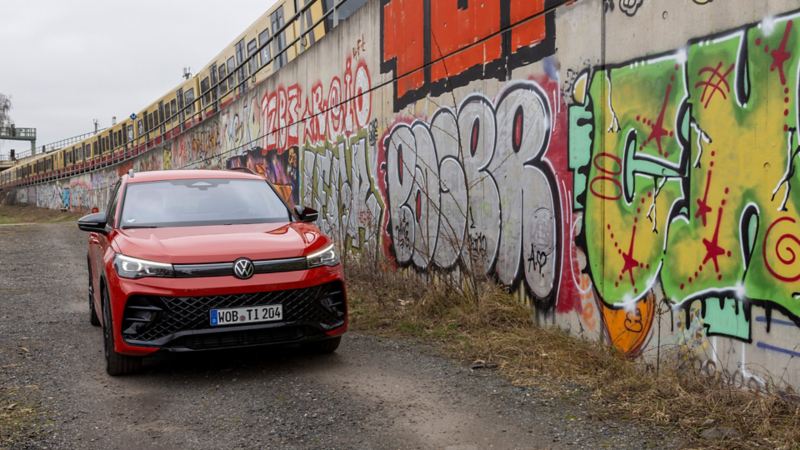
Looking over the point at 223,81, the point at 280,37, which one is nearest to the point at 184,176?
the point at 280,37

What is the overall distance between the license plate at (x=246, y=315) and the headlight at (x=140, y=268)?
1.43 feet

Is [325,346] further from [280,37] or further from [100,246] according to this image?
[280,37]

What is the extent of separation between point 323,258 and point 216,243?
2.63 ft

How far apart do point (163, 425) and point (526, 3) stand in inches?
181

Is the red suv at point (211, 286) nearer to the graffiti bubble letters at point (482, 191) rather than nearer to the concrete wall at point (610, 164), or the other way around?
the graffiti bubble letters at point (482, 191)

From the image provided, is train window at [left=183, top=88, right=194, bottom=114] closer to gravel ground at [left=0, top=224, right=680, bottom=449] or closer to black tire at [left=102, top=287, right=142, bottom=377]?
gravel ground at [left=0, top=224, right=680, bottom=449]

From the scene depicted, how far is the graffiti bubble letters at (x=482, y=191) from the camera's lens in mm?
6047

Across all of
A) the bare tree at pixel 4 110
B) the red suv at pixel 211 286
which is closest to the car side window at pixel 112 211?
the red suv at pixel 211 286

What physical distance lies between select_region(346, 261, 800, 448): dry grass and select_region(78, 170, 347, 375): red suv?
1.24m

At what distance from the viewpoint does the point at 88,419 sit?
426cm

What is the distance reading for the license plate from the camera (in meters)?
4.88

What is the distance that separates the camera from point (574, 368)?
4.96m

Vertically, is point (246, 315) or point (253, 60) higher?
point (253, 60)

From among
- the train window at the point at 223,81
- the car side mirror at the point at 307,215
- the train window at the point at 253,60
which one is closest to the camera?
the car side mirror at the point at 307,215
